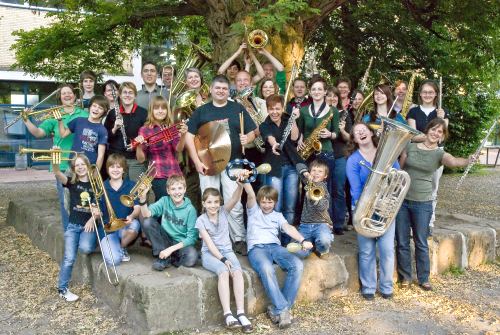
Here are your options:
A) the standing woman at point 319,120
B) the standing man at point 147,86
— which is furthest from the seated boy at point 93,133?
the standing woman at point 319,120

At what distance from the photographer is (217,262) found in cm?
395

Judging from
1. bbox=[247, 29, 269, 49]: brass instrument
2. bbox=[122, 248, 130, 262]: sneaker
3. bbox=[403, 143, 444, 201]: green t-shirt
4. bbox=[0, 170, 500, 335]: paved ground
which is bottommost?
bbox=[0, 170, 500, 335]: paved ground

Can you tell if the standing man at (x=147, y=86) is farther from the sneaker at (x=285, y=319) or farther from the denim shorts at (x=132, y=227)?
the sneaker at (x=285, y=319)

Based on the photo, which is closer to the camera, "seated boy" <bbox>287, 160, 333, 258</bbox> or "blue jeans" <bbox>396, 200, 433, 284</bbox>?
"seated boy" <bbox>287, 160, 333, 258</bbox>

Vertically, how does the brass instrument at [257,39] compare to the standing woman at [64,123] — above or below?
above

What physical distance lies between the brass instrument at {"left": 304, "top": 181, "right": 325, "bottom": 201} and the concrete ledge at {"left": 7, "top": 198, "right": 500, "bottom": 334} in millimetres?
531

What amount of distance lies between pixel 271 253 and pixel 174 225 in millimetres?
837

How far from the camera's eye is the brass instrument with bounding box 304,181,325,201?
14.4 feet

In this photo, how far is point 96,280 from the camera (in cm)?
441

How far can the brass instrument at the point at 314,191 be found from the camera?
14.4ft

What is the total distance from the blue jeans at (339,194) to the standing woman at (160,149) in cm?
164

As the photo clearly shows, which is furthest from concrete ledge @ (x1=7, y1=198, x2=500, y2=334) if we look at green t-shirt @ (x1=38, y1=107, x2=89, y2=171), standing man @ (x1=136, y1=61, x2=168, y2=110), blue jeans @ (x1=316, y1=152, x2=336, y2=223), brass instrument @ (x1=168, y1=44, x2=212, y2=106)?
brass instrument @ (x1=168, y1=44, x2=212, y2=106)

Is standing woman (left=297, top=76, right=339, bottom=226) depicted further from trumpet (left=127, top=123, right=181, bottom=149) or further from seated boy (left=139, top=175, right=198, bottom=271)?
seated boy (left=139, top=175, right=198, bottom=271)

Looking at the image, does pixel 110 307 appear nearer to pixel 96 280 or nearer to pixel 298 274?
pixel 96 280
